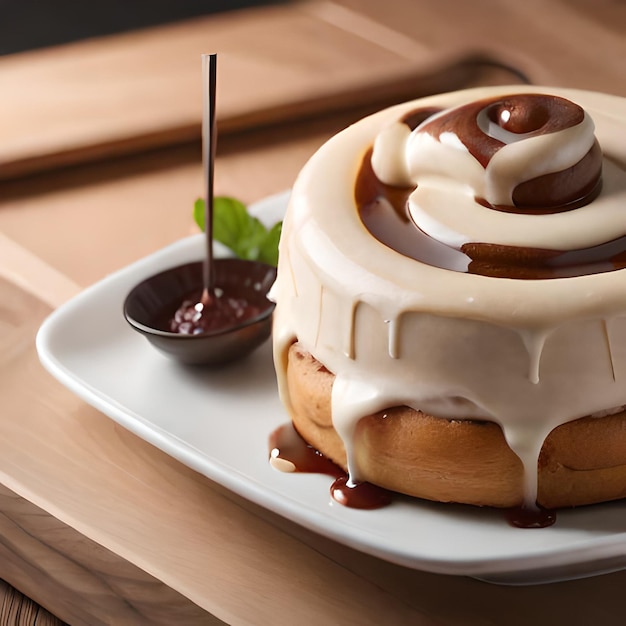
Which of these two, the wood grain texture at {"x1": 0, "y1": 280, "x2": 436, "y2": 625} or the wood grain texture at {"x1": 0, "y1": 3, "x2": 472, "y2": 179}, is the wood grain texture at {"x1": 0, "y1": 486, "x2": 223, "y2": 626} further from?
the wood grain texture at {"x1": 0, "y1": 3, "x2": 472, "y2": 179}

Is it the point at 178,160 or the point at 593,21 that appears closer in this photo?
the point at 178,160

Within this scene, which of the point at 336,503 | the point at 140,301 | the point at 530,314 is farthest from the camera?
the point at 140,301

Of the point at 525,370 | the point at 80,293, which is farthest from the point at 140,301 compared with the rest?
the point at 525,370

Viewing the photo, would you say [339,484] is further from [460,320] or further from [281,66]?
[281,66]

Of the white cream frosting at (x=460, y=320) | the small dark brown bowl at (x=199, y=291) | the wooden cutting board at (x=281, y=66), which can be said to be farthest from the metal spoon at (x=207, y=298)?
the wooden cutting board at (x=281, y=66)

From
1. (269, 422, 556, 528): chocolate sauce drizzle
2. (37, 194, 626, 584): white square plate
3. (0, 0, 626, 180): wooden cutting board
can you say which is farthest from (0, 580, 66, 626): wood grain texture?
(0, 0, 626, 180): wooden cutting board

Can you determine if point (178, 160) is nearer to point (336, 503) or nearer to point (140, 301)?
point (140, 301)

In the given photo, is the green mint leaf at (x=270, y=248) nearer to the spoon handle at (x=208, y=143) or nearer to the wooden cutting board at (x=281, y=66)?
the spoon handle at (x=208, y=143)
